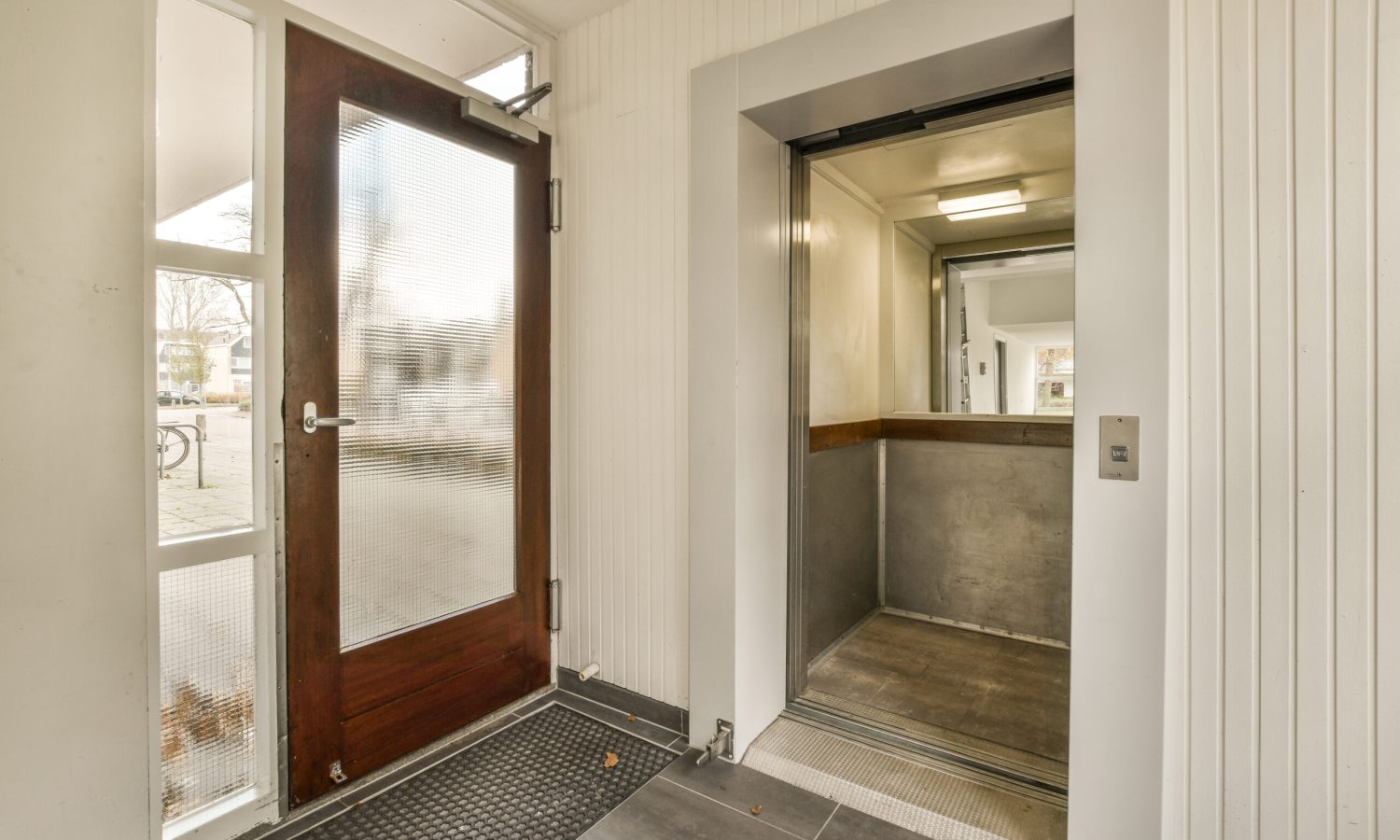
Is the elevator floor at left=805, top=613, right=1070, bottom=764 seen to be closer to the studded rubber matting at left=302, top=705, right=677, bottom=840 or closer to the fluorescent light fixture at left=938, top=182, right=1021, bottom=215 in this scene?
the studded rubber matting at left=302, top=705, right=677, bottom=840

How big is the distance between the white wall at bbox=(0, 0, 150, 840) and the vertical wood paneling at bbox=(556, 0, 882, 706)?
128 cm

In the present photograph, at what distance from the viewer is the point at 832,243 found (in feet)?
10.0

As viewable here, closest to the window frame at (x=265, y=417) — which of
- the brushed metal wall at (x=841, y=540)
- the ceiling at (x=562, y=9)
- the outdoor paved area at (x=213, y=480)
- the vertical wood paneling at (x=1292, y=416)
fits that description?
the outdoor paved area at (x=213, y=480)

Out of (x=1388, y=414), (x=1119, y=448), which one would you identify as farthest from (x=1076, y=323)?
(x=1388, y=414)

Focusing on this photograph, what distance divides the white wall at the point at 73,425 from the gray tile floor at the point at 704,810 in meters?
0.51

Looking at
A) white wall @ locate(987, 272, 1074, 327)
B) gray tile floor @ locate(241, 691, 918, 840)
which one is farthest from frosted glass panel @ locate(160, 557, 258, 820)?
white wall @ locate(987, 272, 1074, 327)

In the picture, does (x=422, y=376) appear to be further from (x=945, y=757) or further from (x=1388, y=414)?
(x=1388, y=414)

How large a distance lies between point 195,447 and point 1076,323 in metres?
2.18

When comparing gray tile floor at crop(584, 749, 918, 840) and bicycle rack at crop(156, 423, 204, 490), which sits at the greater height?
bicycle rack at crop(156, 423, 204, 490)

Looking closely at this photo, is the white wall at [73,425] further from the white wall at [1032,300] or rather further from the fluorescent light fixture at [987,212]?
the white wall at [1032,300]

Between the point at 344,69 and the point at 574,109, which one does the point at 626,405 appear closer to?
the point at 574,109

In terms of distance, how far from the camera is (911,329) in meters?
3.62

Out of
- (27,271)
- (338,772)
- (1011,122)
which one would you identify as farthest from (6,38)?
(1011,122)

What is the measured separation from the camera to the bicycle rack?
1535 mm
